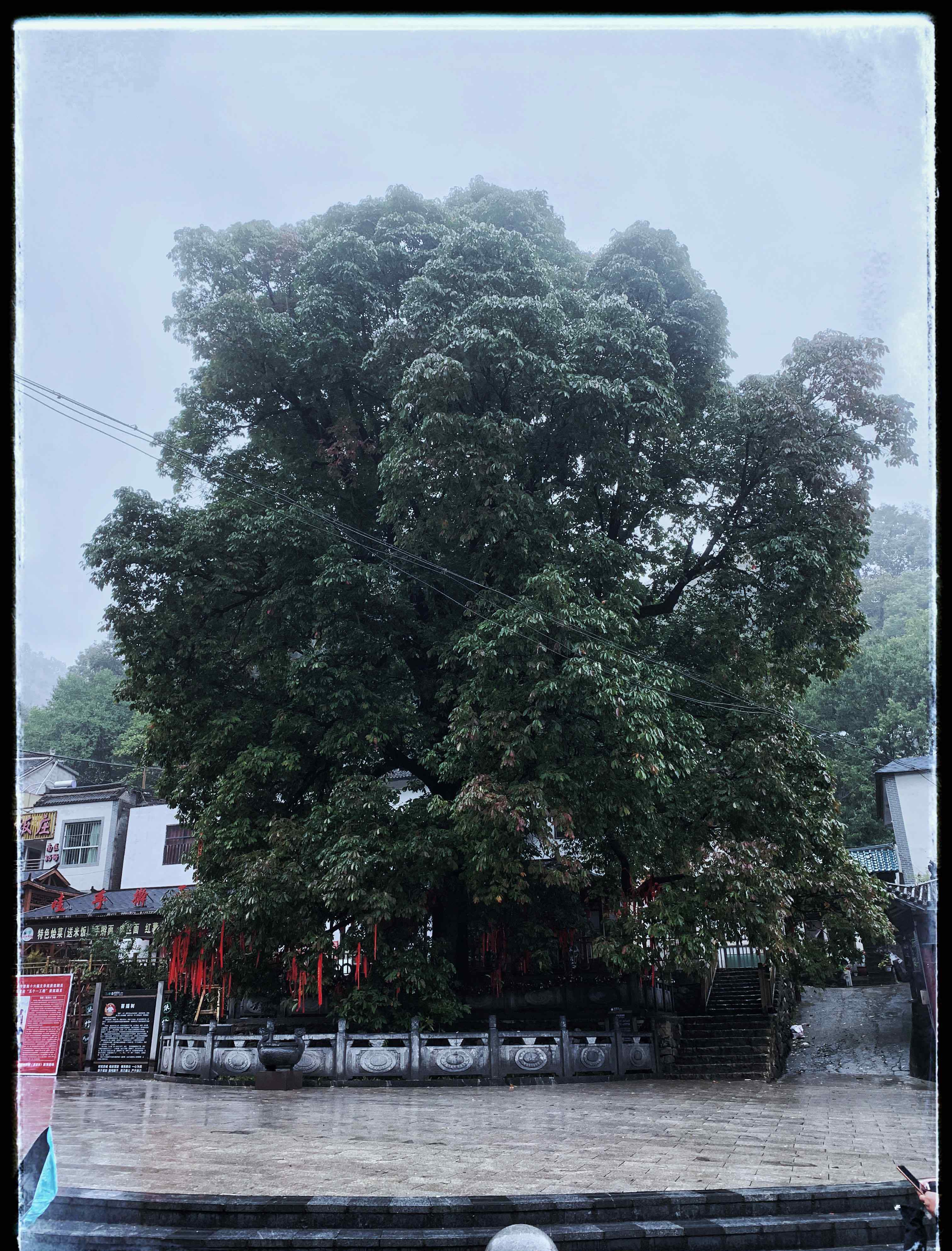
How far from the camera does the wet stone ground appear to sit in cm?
1670

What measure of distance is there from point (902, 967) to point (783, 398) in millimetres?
16579

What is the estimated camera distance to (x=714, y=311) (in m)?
17.1

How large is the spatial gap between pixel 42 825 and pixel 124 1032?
14926mm

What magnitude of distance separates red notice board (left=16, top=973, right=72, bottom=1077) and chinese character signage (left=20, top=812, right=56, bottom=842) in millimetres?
26645

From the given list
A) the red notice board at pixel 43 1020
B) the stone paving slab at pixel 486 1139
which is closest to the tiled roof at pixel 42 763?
the stone paving slab at pixel 486 1139

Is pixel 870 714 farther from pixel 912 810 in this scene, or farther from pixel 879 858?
pixel 912 810

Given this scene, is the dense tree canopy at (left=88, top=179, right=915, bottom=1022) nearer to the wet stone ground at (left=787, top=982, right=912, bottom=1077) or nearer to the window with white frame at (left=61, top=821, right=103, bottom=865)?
the wet stone ground at (left=787, top=982, right=912, bottom=1077)

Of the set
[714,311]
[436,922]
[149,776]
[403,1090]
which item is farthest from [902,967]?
[149,776]

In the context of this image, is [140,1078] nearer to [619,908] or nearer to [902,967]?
[619,908]

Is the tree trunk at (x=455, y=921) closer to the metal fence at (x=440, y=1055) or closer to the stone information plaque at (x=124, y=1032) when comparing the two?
the metal fence at (x=440, y=1055)

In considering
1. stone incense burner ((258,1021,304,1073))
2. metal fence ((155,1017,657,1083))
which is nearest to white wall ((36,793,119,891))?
metal fence ((155,1017,657,1083))

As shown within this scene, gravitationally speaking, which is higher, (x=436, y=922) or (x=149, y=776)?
(x=149, y=776)

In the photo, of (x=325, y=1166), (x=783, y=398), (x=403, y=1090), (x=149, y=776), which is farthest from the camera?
(x=149, y=776)

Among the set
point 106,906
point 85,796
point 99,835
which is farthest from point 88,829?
point 106,906
